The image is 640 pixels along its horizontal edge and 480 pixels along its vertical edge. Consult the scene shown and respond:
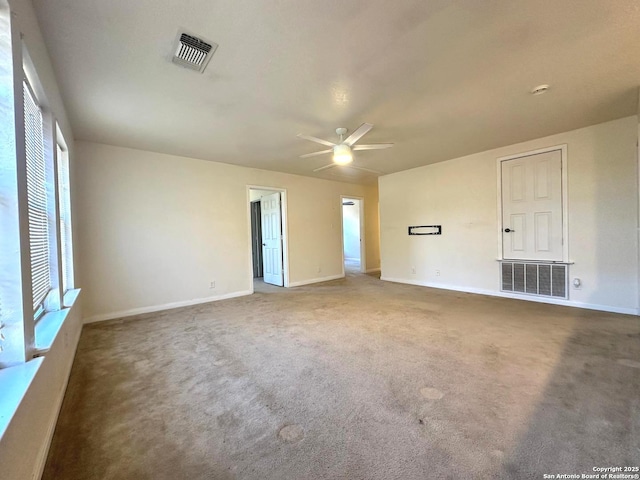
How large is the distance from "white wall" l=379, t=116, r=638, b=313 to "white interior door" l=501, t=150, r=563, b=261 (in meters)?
0.14

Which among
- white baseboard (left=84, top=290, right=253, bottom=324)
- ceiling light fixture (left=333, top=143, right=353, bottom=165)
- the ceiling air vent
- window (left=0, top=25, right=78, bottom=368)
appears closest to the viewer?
window (left=0, top=25, right=78, bottom=368)

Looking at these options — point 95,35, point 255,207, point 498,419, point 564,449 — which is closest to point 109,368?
point 95,35

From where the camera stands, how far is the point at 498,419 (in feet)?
5.23

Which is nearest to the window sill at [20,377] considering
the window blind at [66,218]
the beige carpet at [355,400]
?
the beige carpet at [355,400]

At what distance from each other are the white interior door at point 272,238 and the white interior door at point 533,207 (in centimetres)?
418

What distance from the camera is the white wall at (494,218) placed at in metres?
3.41

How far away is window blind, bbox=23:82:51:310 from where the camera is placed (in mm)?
1621

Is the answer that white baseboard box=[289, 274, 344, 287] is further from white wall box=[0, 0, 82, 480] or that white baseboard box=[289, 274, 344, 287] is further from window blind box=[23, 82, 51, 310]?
window blind box=[23, 82, 51, 310]

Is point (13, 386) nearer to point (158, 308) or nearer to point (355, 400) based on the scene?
point (355, 400)

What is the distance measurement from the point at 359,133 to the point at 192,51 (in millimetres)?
1668

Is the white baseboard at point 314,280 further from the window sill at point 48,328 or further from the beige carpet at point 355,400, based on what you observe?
the window sill at point 48,328

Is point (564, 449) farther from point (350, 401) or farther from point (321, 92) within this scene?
point (321, 92)

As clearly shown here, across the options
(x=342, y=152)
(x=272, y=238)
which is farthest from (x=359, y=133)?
(x=272, y=238)

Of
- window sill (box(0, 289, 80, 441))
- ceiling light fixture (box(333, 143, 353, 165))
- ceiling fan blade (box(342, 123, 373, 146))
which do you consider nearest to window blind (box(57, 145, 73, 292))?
window sill (box(0, 289, 80, 441))
